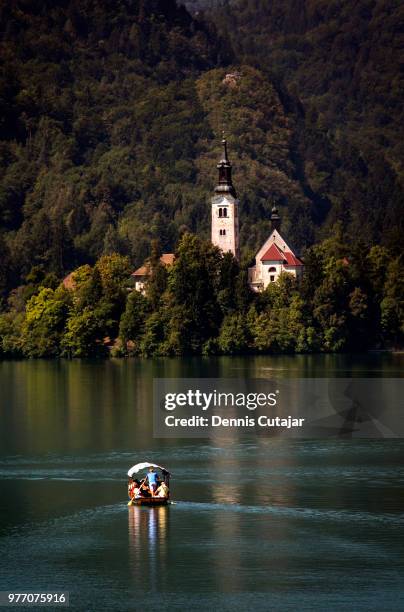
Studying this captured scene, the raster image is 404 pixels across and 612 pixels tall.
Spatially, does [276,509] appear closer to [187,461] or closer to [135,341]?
[187,461]

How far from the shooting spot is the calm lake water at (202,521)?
5172 centimetres

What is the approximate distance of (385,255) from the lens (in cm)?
17975

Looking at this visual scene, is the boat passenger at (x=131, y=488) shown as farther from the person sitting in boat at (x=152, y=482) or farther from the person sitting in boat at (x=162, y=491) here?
the person sitting in boat at (x=162, y=491)

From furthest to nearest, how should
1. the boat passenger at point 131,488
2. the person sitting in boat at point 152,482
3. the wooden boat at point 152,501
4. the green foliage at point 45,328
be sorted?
the green foliage at point 45,328, the boat passenger at point 131,488, the person sitting in boat at point 152,482, the wooden boat at point 152,501

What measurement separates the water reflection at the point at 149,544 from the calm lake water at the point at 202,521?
76 mm

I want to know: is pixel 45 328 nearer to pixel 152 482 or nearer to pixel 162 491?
pixel 152 482

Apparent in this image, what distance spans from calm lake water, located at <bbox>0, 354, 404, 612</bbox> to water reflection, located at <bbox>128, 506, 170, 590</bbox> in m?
0.08

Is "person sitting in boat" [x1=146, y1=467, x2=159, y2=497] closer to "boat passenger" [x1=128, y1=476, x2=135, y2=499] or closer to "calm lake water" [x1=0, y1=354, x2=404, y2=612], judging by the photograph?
"boat passenger" [x1=128, y1=476, x2=135, y2=499]

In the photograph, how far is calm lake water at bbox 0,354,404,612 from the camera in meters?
51.7

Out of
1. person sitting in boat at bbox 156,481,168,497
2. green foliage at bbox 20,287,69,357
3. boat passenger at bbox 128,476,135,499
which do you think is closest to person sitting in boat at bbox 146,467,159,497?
person sitting in boat at bbox 156,481,168,497

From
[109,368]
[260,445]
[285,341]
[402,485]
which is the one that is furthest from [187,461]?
[285,341]

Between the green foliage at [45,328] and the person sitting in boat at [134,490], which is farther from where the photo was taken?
the green foliage at [45,328]

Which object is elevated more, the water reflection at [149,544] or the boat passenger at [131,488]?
the boat passenger at [131,488]

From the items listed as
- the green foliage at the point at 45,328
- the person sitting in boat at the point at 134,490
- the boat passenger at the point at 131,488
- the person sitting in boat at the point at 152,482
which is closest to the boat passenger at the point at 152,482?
the person sitting in boat at the point at 152,482
